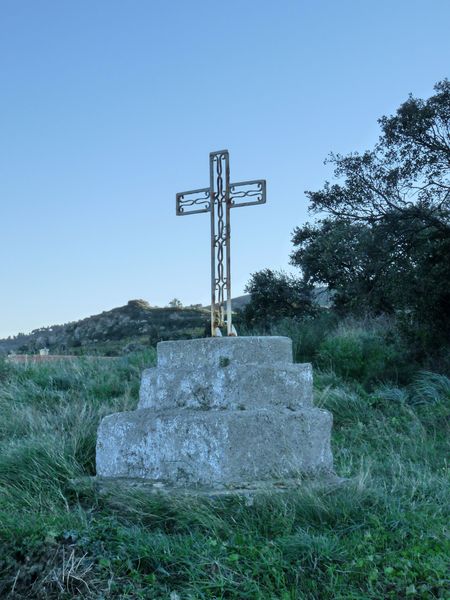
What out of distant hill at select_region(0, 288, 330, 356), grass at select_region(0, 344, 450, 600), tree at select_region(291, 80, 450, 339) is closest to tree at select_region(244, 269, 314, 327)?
distant hill at select_region(0, 288, 330, 356)

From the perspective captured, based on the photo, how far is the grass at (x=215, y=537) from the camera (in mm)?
3969

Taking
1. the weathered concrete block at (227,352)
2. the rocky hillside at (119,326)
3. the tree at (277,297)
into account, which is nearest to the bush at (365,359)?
the weathered concrete block at (227,352)

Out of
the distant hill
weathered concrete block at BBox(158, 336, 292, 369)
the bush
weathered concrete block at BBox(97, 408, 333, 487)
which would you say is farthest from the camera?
the distant hill

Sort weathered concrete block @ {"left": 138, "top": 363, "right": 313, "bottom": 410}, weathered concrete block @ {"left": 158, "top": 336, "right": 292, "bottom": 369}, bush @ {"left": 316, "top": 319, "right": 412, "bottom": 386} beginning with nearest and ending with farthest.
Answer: weathered concrete block @ {"left": 138, "top": 363, "right": 313, "bottom": 410} → weathered concrete block @ {"left": 158, "top": 336, "right": 292, "bottom": 369} → bush @ {"left": 316, "top": 319, "right": 412, "bottom": 386}

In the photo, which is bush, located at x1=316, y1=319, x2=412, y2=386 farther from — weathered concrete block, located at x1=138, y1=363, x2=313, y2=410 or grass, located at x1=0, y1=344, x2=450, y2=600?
weathered concrete block, located at x1=138, y1=363, x2=313, y2=410

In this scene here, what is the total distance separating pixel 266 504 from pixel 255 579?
0.84m

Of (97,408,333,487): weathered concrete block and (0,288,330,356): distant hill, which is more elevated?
(0,288,330,356): distant hill

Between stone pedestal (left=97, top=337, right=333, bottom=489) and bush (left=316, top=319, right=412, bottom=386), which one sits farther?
bush (left=316, top=319, right=412, bottom=386)

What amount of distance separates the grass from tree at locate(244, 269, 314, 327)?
18.0 meters

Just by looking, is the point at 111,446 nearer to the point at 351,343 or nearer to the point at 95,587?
the point at 95,587

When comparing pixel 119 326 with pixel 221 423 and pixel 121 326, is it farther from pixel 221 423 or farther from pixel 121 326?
pixel 221 423

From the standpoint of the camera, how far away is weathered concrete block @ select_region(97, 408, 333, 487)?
16.9ft

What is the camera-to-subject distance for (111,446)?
5648mm

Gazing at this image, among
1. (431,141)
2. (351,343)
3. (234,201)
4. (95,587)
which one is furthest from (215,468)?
(431,141)
